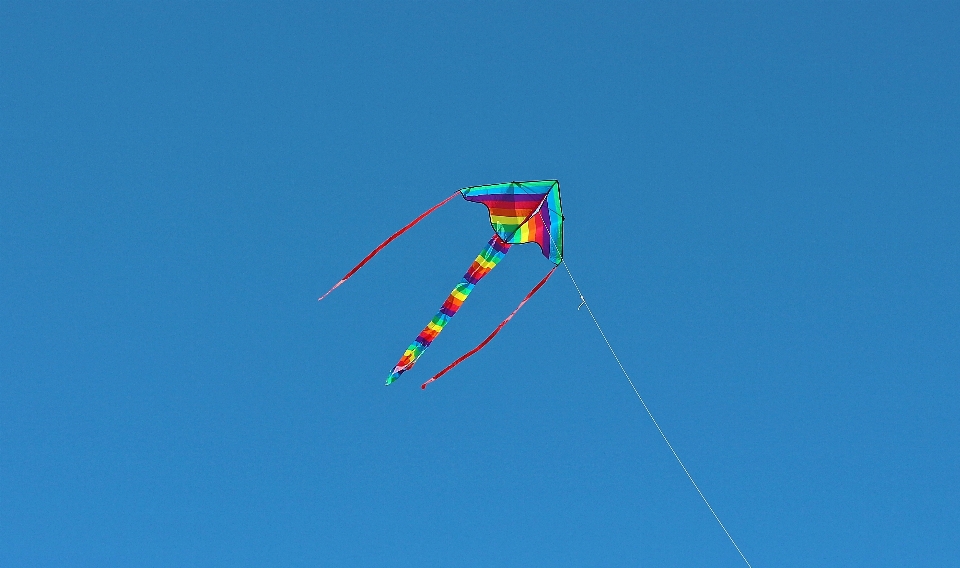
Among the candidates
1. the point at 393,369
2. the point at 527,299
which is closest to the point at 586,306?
the point at 527,299

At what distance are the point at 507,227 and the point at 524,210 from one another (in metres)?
0.44

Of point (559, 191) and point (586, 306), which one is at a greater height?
point (559, 191)

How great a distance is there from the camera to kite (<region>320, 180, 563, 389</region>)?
1805 centimetres

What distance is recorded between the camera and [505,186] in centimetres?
1820

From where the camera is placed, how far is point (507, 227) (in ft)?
60.3

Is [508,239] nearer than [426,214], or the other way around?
[426,214]

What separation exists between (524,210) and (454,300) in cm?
208

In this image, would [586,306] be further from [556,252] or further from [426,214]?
[426,214]

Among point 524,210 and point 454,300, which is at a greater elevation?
point 524,210

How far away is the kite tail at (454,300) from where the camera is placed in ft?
58.2

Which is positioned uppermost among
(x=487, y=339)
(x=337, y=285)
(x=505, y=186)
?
(x=505, y=186)

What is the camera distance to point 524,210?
18.4 m

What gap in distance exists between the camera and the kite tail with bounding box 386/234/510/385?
17.8 meters

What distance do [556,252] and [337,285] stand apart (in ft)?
14.0
